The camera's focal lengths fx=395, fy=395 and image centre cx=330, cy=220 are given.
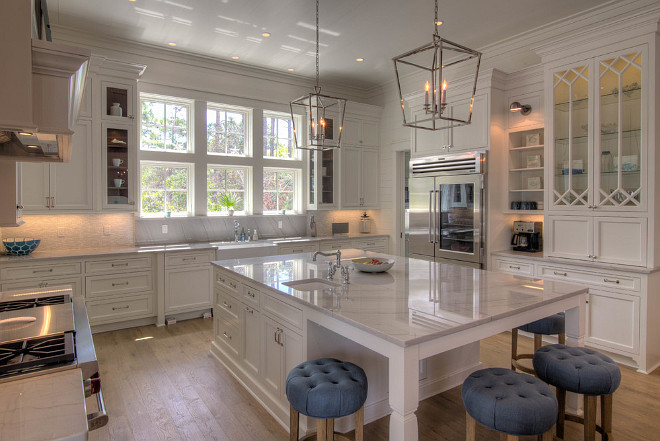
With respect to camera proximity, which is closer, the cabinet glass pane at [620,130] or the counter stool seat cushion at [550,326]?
the counter stool seat cushion at [550,326]

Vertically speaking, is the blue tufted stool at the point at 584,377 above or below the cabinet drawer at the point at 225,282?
below

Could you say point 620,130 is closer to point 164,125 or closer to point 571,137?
point 571,137

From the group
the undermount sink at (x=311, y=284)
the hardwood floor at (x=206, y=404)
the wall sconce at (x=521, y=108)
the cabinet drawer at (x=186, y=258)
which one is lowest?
the hardwood floor at (x=206, y=404)

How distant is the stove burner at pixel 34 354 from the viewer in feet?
4.16

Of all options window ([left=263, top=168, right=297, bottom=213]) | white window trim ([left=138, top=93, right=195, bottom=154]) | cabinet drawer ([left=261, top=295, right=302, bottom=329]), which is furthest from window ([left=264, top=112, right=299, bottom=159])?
cabinet drawer ([left=261, top=295, right=302, bottom=329])

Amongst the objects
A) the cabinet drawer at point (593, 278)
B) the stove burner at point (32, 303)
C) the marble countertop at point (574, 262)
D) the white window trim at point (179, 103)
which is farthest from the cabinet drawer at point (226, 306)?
the cabinet drawer at point (593, 278)

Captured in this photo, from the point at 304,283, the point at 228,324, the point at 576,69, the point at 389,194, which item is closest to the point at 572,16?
the point at 576,69

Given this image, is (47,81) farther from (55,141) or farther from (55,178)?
(55,178)

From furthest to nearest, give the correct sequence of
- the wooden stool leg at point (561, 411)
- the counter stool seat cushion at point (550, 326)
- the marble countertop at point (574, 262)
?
the marble countertop at point (574, 262), the counter stool seat cushion at point (550, 326), the wooden stool leg at point (561, 411)

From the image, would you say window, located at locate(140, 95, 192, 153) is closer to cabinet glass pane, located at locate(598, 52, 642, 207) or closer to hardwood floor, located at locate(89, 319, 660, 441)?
hardwood floor, located at locate(89, 319, 660, 441)

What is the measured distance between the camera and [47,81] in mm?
1047

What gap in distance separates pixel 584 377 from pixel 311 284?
1653 mm

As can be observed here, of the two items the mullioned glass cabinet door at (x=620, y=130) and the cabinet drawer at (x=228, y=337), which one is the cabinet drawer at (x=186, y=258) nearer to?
the cabinet drawer at (x=228, y=337)

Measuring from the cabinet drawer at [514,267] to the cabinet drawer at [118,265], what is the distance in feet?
13.2
